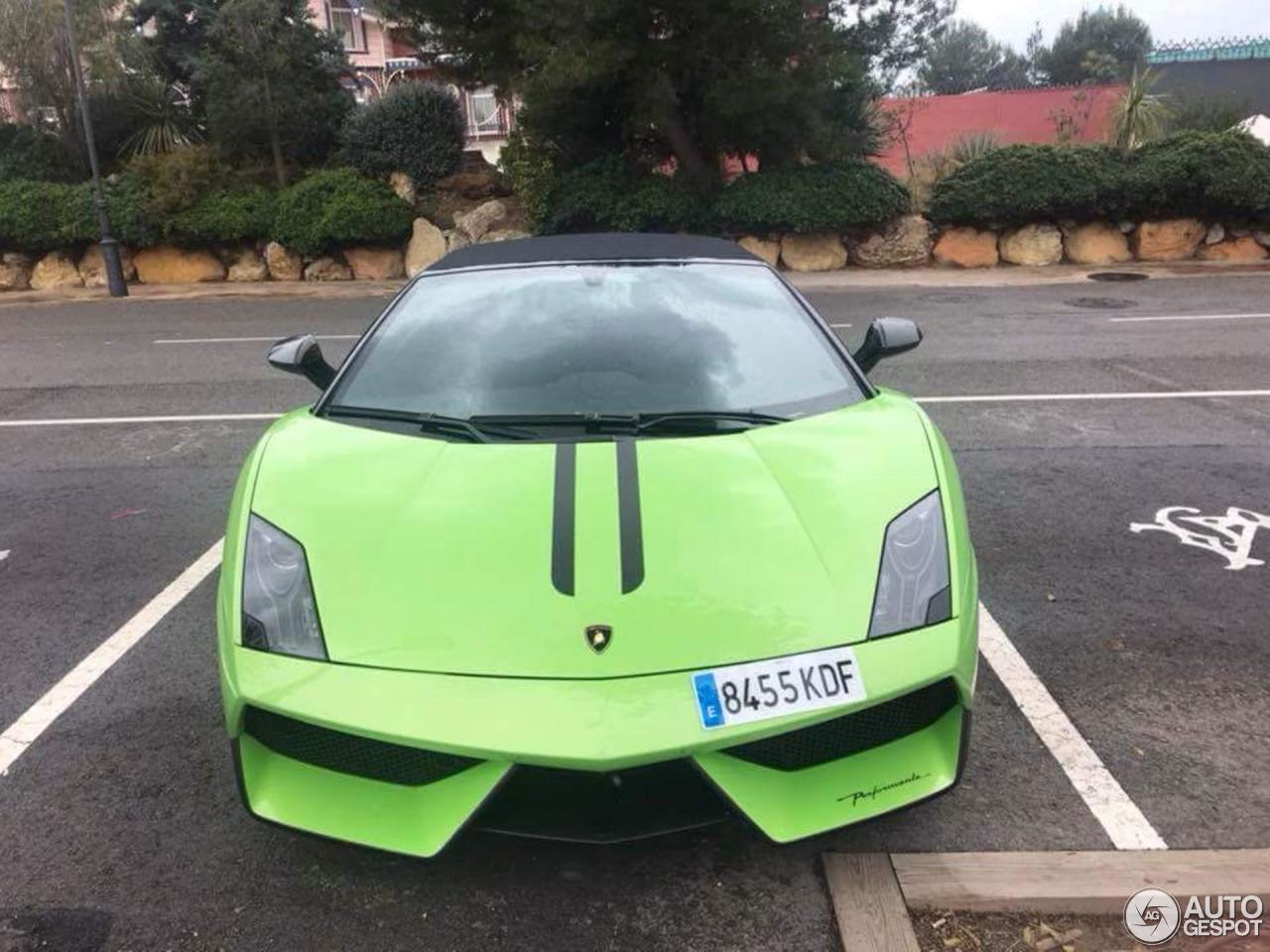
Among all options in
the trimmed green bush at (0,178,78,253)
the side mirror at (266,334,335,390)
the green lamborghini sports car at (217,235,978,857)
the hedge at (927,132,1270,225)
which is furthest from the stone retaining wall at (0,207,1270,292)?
the green lamborghini sports car at (217,235,978,857)

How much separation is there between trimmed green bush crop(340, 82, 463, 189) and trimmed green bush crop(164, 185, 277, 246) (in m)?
1.80

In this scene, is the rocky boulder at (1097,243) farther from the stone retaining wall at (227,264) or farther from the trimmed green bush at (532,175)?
the stone retaining wall at (227,264)

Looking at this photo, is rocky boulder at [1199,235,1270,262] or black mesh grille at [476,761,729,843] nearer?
black mesh grille at [476,761,729,843]

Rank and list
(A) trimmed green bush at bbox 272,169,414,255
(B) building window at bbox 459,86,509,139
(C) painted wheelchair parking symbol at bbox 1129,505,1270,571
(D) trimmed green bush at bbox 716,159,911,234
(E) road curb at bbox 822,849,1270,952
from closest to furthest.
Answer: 1. (E) road curb at bbox 822,849,1270,952
2. (C) painted wheelchair parking symbol at bbox 1129,505,1270,571
3. (D) trimmed green bush at bbox 716,159,911,234
4. (A) trimmed green bush at bbox 272,169,414,255
5. (B) building window at bbox 459,86,509,139

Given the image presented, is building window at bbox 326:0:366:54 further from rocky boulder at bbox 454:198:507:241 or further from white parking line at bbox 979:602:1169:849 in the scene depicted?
white parking line at bbox 979:602:1169:849

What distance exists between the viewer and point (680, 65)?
46.9 ft

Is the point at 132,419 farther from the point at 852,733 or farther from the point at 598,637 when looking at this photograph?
the point at 852,733

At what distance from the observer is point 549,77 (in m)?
13.4

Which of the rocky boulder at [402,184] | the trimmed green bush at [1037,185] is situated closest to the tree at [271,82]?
the rocky boulder at [402,184]

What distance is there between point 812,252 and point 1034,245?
3480mm

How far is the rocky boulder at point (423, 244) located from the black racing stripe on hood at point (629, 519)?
48.0 ft

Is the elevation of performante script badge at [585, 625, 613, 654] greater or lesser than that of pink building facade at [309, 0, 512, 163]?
lesser

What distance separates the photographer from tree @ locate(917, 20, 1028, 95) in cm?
6291

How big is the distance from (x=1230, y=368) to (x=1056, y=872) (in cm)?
683
